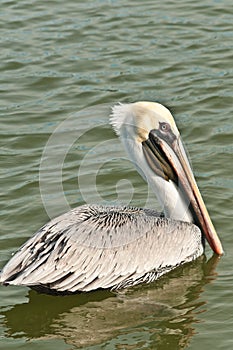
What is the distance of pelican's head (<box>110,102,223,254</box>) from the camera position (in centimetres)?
718

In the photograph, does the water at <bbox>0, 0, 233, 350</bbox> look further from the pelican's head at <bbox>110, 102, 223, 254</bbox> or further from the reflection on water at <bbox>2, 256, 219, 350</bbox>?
the pelican's head at <bbox>110, 102, 223, 254</bbox>

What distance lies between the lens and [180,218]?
7285 millimetres

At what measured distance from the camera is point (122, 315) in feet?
21.4

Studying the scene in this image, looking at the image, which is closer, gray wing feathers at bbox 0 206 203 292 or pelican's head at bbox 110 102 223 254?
gray wing feathers at bbox 0 206 203 292

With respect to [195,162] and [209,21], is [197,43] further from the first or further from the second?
[195,162]

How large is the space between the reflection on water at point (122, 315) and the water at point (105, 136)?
1 centimetres

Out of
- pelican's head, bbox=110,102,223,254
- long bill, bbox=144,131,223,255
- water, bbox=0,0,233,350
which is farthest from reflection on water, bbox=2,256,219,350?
pelican's head, bbox=110,102,223,254

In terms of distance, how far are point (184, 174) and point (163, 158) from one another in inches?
8.7

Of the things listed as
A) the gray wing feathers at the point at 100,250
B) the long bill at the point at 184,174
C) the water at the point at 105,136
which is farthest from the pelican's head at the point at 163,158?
the water at the point at 105,136

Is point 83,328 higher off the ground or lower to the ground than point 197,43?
lower

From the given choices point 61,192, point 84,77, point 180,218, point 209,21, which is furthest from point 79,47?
point 180,218

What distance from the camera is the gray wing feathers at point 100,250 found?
6.39 m

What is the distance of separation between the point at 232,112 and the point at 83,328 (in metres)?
3.89

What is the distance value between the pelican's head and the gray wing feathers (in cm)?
20
